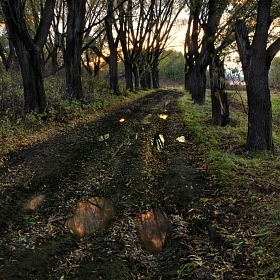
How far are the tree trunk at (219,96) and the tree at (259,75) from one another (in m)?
3.54

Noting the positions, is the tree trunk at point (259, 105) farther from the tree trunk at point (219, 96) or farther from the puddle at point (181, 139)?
the tree trunk at point (219, 96)

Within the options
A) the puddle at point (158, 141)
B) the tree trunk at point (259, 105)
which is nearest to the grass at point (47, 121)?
the puddle at point (158, 141)

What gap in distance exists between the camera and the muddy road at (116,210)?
11.2ft

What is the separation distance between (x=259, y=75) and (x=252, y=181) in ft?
10.1

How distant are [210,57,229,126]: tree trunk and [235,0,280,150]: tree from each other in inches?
140

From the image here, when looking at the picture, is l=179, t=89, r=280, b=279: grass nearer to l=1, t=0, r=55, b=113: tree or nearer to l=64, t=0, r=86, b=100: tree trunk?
l=1, t=0, r=55, b=113: tree

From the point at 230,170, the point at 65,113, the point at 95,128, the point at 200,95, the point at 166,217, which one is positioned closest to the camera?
the point at 166,217

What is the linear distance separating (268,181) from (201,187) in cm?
124

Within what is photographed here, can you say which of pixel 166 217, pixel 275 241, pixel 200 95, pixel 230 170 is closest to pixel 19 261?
pixel 166 217

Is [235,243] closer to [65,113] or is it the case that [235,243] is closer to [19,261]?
[19,261]

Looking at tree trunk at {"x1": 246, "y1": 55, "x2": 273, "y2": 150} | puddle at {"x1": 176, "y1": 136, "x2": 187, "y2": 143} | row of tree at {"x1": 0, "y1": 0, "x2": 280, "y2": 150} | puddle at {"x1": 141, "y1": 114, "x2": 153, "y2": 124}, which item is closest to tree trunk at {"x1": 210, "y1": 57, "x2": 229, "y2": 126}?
row of tree at {"x1": 0, "y1": 0, "x2": 280, "y2": 150}

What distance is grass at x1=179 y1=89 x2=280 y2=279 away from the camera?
3801 millimetres

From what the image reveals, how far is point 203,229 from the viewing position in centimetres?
429

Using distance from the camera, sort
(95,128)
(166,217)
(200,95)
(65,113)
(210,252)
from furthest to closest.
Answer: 1. (200,95)
2. (65,113)
3. (95,128)
4. (166,217)
5. (210,252)
